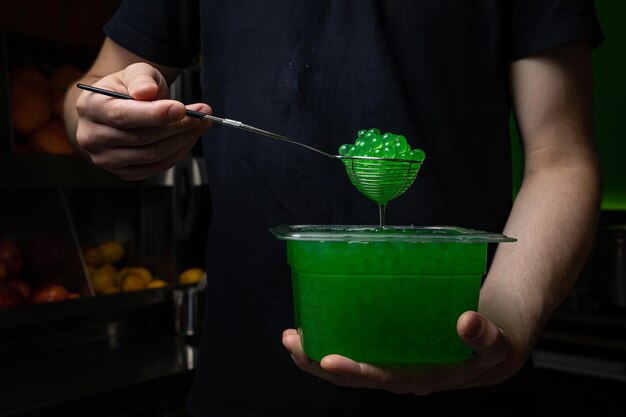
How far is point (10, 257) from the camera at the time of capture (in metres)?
A: 2.09

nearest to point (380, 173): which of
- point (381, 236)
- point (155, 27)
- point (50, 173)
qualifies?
point (381, 236)

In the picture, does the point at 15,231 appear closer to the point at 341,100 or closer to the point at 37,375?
the point at 37,375

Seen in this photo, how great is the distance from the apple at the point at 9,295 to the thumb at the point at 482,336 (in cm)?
155

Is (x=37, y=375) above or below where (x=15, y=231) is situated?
below

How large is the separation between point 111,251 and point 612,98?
188 cm

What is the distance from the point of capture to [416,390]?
0.76 m

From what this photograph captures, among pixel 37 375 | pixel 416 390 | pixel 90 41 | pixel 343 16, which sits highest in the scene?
pixel 90 41

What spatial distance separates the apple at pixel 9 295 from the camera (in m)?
1.94

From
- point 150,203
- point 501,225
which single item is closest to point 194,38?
point 501,225

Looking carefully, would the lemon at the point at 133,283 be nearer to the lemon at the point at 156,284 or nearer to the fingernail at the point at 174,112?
the lemon at the point at 156,284

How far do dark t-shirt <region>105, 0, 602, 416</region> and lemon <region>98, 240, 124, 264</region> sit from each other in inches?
53.2

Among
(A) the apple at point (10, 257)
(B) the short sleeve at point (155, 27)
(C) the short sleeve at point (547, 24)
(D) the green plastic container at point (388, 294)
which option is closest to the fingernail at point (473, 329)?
(D) the green plastic container at point (388, 294)

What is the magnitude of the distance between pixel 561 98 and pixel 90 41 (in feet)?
5.38

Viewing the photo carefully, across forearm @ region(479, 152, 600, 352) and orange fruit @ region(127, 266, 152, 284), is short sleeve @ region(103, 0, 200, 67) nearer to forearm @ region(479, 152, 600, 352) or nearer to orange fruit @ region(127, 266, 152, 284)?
forearm @ region(479, 152, 600, 352)
